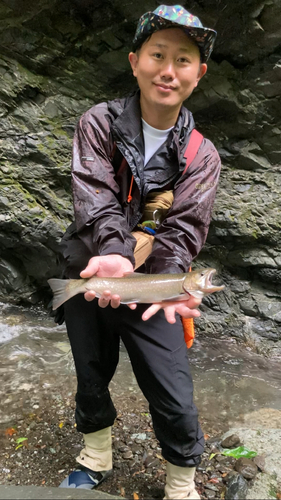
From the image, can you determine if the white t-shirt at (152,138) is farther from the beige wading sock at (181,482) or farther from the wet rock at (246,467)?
the wet rock at (246,467)

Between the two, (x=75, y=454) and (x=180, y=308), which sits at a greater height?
(x=180, y=308)

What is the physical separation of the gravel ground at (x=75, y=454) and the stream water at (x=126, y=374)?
0.83 ft

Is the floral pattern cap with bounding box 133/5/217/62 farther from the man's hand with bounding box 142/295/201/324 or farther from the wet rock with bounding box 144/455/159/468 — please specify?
the wet rock with bounding box 144/455/159/468

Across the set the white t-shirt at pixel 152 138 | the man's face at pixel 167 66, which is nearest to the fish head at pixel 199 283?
the white t-shirt at pixel 152 138

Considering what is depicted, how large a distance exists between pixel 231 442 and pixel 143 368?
1.56 m

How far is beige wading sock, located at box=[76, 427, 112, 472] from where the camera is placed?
2941mm

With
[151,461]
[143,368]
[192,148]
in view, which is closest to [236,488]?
[151,461]

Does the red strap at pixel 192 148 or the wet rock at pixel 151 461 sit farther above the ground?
the red strap at pixel 192 148

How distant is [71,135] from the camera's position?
20.5 ft

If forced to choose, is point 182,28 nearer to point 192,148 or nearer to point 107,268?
point 192,148

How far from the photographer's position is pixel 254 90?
235 inches

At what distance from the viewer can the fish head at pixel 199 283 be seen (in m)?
2.17

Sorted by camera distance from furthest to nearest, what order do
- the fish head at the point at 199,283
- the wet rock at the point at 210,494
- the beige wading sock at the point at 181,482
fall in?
the wet rock at the point at 210,494 → the beige wading sock at the point at 181,482 → the fish head at the point at 199,283

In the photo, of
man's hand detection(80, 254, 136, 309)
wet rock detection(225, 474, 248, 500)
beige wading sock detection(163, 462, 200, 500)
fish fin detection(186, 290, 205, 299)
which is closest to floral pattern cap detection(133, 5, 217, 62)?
man's hand detection(80, 254, 136, 309)
